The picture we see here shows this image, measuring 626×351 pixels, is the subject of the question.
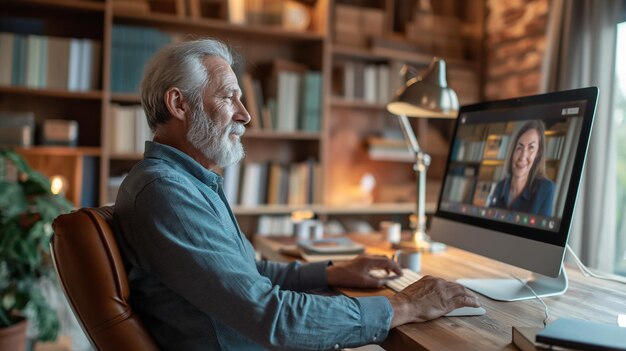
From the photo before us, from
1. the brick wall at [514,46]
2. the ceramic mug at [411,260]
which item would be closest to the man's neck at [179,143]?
the ceramic mug at [411,260]

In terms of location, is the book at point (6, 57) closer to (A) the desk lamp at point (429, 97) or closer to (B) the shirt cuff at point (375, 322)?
(A) the desk lamp at point (429, 97)

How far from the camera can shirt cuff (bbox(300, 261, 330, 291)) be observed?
1521mm

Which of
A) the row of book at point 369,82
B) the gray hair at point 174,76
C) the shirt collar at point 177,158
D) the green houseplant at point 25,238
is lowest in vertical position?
the green houseplant at point 25,238

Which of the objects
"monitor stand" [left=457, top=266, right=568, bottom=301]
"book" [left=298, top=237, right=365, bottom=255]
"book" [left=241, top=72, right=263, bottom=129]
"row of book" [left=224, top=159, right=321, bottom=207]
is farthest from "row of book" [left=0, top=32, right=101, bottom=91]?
"monitor stand" [left=457, top=266, right=568, bottom=301]

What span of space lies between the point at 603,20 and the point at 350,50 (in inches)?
55.5

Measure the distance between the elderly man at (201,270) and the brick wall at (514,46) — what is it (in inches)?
99.8

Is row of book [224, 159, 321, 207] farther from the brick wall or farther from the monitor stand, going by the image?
the monitor stand

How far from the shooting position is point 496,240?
4.70ft


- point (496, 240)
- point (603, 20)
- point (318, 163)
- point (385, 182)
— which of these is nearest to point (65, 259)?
point (496, 240)

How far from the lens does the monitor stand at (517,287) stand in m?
1.37

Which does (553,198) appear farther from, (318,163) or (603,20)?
(318,163)

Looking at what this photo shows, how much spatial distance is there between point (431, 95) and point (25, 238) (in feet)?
5.36

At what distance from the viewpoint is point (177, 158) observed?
1298mm

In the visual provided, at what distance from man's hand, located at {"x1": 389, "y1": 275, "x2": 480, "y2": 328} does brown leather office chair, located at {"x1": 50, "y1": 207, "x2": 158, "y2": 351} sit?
1.66 ft
